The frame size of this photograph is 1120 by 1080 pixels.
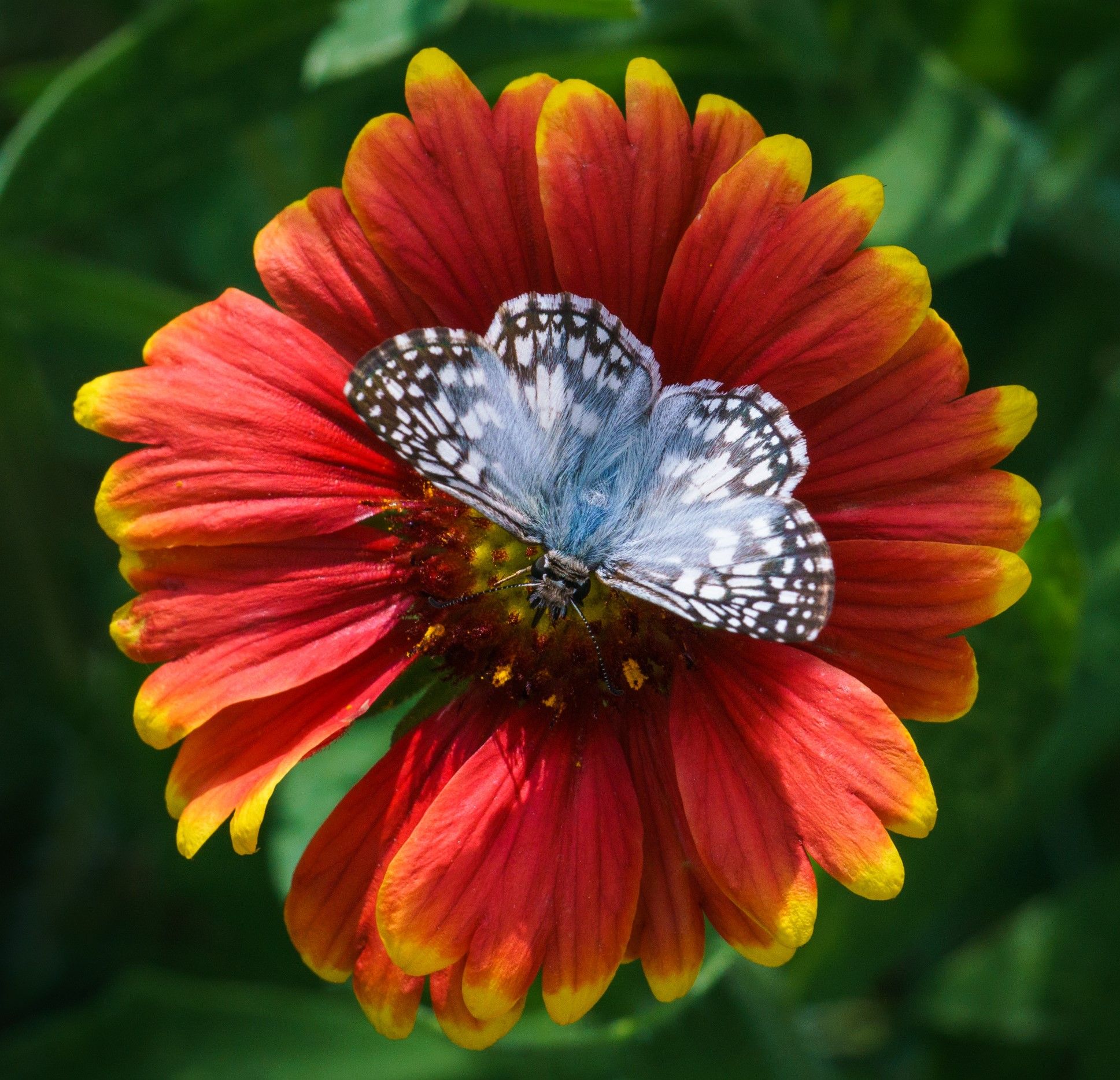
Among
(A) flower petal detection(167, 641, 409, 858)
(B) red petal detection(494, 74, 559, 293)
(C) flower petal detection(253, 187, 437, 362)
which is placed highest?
(B) red petal detection(494, 74, 559, 293)

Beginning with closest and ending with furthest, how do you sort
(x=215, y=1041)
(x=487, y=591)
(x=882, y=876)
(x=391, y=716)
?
(x=882, y=876) → (x=487, y=591) → (x=391, y=716) → (x=215, y=1041)

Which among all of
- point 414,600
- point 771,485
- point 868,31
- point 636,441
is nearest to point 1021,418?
point 771,485

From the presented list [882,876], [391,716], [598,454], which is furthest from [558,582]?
[391,716]

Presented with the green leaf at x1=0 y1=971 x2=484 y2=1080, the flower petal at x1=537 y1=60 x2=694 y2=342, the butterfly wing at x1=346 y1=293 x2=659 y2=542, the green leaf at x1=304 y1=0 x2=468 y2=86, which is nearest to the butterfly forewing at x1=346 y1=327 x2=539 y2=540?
the butterfly wing at x1=346 y1=293 x2=659 y2=542

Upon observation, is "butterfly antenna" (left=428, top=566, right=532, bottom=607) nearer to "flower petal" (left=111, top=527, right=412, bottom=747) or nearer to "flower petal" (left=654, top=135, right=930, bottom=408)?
"flower petal" (left=111, top=527, right=412, bottom=747)

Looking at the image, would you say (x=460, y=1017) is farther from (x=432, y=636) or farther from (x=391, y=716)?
(x=391, y=716)

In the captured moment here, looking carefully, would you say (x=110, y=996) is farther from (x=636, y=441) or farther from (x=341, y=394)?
(x=636, y=441)

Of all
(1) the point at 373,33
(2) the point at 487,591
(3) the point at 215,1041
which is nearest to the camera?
(2) the point at 487,591
